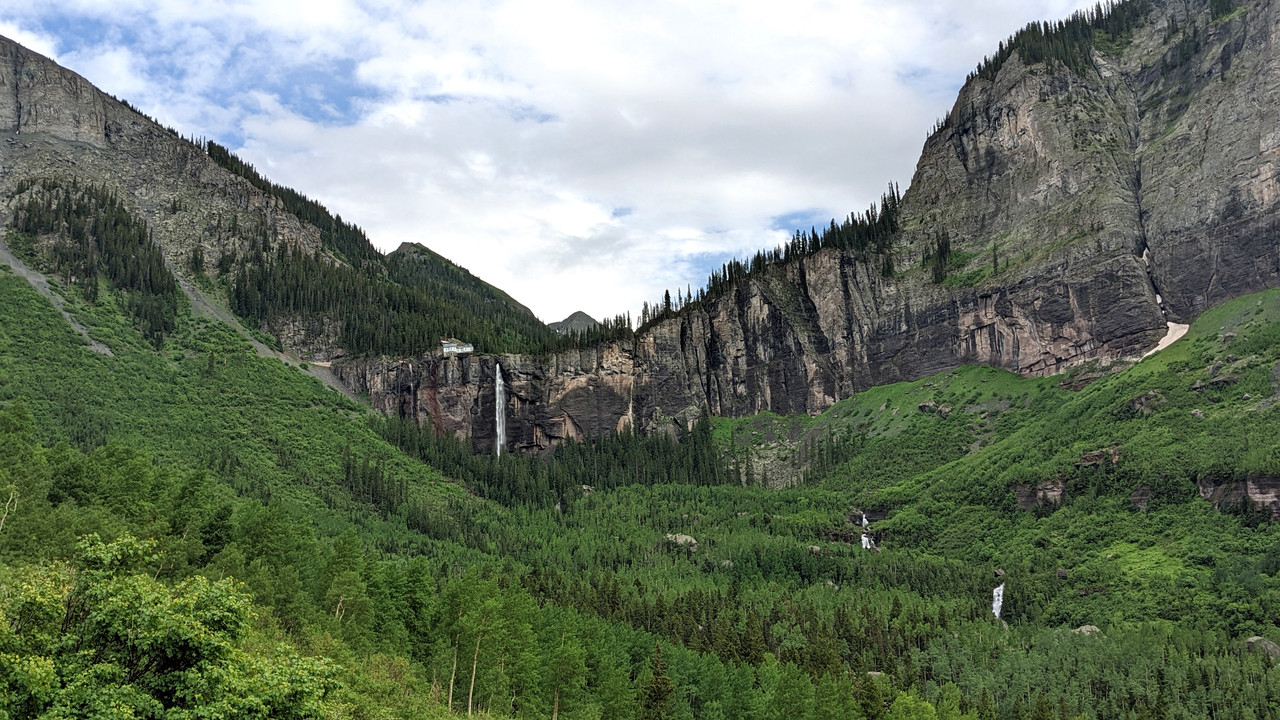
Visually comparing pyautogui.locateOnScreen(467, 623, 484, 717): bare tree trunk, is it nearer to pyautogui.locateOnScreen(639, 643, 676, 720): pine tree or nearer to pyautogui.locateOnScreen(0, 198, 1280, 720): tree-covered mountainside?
pyautogui.locateOnScreen(0, 198, 1280, 720): tree-covered mountainside

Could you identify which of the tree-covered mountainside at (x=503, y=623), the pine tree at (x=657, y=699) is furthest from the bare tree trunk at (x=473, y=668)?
the pine tree at (x=657, y=699)

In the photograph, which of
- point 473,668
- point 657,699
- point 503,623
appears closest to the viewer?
point 473,668

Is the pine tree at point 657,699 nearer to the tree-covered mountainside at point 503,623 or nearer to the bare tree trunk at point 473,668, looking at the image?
the tree-covered mountainside at point 503,623

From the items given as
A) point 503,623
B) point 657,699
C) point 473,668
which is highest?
point 503,623

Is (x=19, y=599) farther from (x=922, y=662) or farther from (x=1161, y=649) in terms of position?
(x=1161, y=649)

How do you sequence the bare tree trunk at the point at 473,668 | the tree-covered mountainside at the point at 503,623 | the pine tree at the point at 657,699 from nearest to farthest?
the tree-covered mountainside at the point at 503,623
the bare tree trunk at the point at 473,668
the pine tree at the point at 657,699

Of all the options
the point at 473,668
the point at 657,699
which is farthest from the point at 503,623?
the point at 657,699

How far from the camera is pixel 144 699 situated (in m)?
32.4

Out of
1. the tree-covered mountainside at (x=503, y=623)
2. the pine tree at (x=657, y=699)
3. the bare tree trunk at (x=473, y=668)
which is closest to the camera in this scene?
the tree-covered mountainside at (x=503, y=623)

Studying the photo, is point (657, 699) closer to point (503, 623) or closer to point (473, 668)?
point (503, 623)

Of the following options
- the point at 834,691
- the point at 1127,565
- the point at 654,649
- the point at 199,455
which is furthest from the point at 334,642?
the point at 1127,565

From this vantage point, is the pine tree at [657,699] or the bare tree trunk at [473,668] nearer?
the bare tree trunk at [473,668]

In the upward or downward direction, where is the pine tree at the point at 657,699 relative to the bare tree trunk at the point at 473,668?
downward

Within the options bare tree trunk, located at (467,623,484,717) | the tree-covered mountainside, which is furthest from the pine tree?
bare tree trunk, located at (467,623,484,717)
